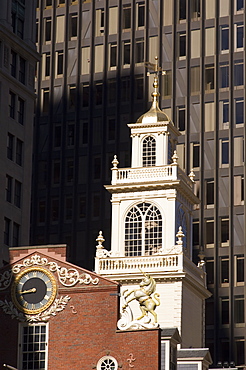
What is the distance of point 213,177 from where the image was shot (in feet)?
463

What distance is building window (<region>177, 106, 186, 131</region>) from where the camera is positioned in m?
145

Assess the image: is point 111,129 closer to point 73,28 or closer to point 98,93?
point 98,93

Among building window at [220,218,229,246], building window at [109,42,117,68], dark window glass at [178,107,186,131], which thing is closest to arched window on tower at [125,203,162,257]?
building window at [220,218,229,246]

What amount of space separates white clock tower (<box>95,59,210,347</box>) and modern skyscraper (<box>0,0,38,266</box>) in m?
20.1

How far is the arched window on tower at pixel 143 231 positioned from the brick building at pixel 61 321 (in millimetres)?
11632

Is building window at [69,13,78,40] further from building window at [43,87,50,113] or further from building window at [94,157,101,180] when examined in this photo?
building window at [94,157,101,180]

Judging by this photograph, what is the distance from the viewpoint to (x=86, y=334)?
2904 inches

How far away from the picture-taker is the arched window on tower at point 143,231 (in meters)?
87.1

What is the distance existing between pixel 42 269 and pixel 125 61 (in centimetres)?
7872

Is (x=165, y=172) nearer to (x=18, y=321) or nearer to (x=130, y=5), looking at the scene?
(x=18, y=321)

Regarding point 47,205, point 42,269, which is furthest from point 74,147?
point 42,269

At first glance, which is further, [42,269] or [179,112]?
[179,112]

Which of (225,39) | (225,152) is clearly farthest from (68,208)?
(225,39)

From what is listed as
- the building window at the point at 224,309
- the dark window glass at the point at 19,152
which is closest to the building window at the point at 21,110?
the dark window glass at the point at 19,152
